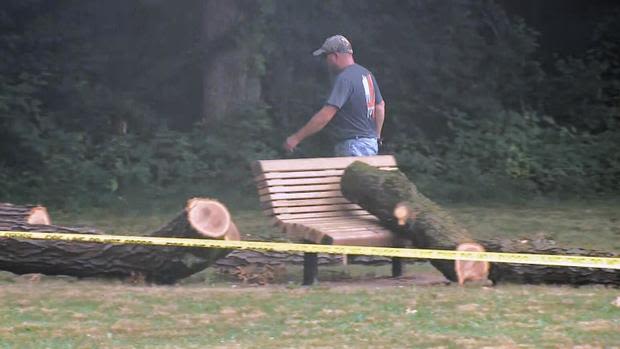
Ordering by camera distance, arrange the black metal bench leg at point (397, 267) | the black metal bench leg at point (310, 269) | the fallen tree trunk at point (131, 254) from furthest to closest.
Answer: the black metal bench leg at point (397, 267) → the black metal bench leg at point (310, 269) → the fallen tree trunk at point (131, 254)

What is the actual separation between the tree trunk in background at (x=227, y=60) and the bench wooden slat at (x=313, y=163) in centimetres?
699

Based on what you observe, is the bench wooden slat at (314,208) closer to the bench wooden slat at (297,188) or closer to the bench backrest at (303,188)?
the bench backrest at (303,188)

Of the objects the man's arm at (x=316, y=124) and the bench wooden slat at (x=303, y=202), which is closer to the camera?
the bench wooden slat at (x=303, y=202)

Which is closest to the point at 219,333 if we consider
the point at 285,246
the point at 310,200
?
the point at 285,246

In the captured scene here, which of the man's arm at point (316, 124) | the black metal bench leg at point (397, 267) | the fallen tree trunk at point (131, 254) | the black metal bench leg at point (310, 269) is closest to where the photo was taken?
the fallen tree trunk at point (131, 254)

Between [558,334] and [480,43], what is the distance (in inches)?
483

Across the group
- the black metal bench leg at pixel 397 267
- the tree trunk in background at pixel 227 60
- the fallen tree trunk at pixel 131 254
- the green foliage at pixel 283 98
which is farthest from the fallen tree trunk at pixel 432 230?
the tree trunk in background at pixel 227 60

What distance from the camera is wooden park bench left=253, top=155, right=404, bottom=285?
910 centimetres

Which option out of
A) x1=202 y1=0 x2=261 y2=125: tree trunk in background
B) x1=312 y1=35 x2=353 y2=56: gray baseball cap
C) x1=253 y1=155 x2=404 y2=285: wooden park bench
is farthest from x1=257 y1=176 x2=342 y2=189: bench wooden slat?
x1=202 y1=0 x2=261 y2=125: tree trunk in background

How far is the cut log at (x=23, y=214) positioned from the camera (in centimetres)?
916

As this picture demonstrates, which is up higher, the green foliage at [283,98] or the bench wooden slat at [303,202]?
the green foliage at [283,98]

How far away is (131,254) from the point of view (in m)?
8.98

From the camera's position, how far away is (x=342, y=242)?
8789 mm

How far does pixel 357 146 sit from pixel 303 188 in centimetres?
98
